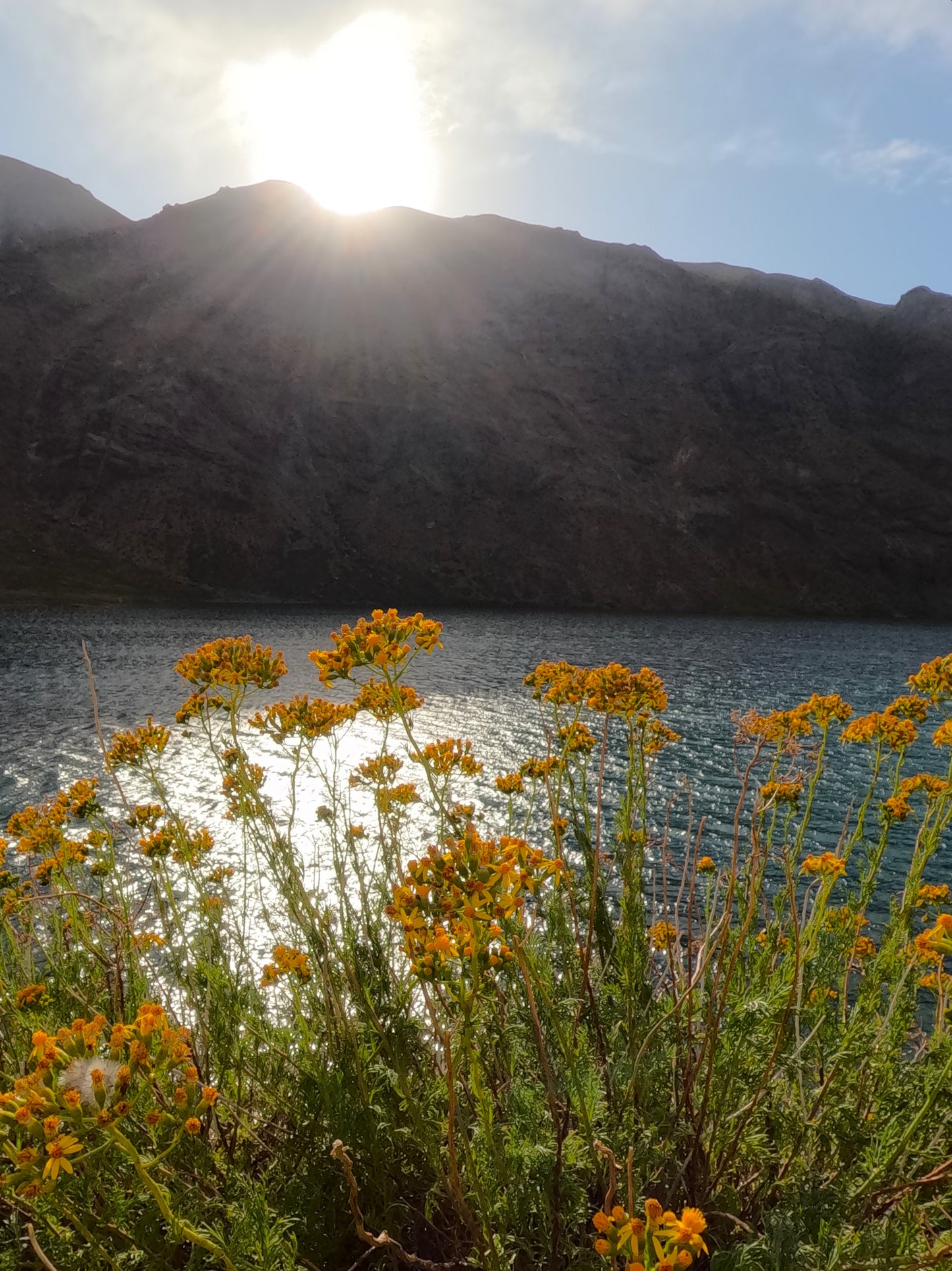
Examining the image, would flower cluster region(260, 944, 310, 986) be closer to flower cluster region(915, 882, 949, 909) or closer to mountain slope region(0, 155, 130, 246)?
flower cluster region(915, 882, 949, 909)

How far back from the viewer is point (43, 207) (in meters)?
105

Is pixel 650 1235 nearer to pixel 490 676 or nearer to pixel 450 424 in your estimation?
pixel 490 676

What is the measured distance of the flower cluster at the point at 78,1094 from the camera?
142 centimetres

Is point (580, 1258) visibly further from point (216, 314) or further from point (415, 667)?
point (216, 314)

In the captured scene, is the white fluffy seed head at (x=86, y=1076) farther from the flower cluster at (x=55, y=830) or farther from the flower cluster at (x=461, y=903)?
the flower cluster at (x=55, y=830)

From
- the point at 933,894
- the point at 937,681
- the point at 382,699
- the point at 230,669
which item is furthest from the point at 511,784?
the point at 933,894

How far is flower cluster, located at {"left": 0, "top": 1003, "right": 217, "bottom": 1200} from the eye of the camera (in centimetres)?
142

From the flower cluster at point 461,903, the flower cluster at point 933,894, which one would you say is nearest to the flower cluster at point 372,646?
the flower cluster at point 461,903

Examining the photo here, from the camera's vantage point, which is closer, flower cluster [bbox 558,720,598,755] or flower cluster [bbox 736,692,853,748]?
flower cluster [bbox 558,720,598,755]

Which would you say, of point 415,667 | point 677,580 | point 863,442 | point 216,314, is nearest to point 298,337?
point 216,314

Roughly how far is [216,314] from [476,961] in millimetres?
102450

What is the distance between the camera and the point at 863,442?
9544 centimetres

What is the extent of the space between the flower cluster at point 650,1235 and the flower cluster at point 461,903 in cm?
→ 53

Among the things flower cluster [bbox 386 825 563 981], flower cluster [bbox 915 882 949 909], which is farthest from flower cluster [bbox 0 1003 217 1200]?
flower cluster [bbox 915 882 949 909]
